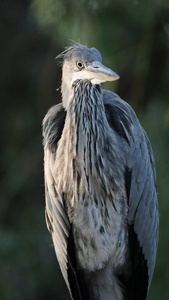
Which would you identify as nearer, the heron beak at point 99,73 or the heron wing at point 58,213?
the heron beak at point 99,73

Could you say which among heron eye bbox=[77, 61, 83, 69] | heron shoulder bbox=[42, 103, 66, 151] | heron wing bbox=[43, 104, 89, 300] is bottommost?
heron wing bbox=[43, 104, 89, 300]

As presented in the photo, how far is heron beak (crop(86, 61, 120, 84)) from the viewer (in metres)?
2.60

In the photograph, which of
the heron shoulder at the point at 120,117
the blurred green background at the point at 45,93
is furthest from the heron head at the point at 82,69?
the blurred green background at the point at 45,93

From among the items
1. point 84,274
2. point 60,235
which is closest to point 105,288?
point 84,274

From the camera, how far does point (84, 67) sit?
2752 millimetres

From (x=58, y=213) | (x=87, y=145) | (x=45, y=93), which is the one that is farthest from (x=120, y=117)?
(x=45, y=93)

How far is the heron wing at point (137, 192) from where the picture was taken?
9.73 feet

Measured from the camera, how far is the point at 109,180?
288cm

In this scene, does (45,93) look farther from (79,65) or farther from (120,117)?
(79,65)

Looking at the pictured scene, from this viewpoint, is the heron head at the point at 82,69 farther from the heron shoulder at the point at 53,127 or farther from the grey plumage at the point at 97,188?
the heron shoulder at the point at 53,127

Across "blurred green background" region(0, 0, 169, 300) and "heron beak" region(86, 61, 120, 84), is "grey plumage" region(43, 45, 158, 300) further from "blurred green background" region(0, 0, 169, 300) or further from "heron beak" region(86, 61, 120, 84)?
"blurred green background" region(0, 0, 169, 300)

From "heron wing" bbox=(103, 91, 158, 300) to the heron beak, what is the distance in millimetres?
338

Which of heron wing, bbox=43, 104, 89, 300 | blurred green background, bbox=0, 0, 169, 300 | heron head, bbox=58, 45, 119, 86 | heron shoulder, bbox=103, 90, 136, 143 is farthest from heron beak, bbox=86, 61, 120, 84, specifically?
blurred green background, bbox=0, 0, 169, 300

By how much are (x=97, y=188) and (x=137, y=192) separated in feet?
0.77
